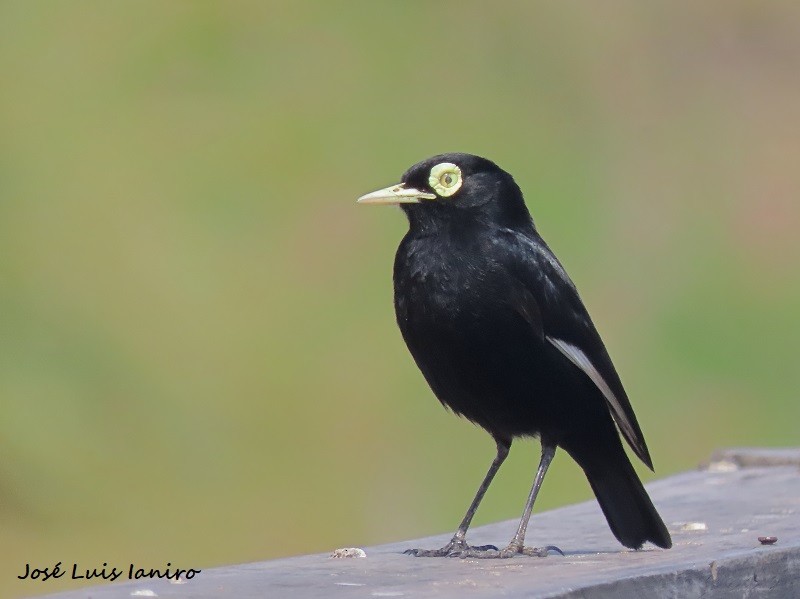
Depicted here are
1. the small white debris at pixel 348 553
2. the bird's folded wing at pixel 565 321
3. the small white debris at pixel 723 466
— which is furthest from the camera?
the small white debris at pixel 723 466

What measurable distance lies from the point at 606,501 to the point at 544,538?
0.22 m

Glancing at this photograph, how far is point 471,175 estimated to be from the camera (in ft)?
13.9

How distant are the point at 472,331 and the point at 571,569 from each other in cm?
79

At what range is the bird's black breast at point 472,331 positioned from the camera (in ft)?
13.1

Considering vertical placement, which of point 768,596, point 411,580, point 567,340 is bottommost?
point 768,596

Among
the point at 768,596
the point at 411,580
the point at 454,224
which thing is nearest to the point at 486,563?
the point at 411,580

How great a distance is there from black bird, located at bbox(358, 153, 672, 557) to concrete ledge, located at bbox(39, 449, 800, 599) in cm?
19

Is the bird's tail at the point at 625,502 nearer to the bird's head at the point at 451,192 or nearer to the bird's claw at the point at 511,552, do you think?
the bird's claw at the point at 511,552

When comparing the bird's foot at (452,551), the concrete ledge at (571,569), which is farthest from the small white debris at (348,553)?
the bird's foot at (452,551)

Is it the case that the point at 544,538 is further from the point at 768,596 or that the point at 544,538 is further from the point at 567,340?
the point at 768,596

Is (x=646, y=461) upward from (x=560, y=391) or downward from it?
downward

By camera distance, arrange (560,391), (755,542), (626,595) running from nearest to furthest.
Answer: (626,595) < (755,542) < (560,391)

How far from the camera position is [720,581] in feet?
11.1

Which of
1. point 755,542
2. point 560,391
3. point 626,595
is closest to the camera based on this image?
point 626,595
